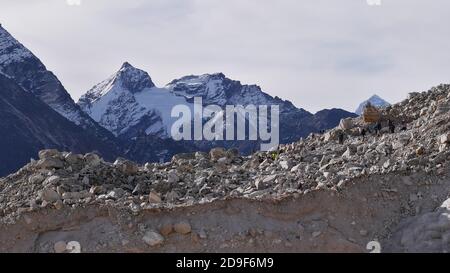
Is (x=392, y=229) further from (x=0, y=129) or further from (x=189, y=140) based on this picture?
(x=189, y=140)

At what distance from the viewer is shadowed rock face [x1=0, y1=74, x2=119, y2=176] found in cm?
12938

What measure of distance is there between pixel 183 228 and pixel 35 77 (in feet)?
585

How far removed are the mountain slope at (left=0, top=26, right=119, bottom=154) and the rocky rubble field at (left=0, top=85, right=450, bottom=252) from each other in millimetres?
162810

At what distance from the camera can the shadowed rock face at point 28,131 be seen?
12938 centimetres

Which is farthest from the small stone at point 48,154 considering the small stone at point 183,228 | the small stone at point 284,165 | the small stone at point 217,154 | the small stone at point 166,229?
the small stone at point 284,165

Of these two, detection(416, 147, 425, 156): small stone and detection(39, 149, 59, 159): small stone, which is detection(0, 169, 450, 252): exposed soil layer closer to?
detection(416, 147, 425, 156): small stone

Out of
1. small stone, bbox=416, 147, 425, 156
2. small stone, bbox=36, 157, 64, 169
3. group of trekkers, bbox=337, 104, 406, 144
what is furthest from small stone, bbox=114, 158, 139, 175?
small stone, bbox=416, 147, 425, 156

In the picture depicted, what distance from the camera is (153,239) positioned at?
13031 mm

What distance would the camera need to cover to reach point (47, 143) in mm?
136375

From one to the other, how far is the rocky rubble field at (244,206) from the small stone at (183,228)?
17 mm

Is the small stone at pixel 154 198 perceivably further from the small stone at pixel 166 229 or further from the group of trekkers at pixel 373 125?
the group of trekkers at pixel 373 125

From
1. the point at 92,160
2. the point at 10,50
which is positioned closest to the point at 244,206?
the point at 92,160

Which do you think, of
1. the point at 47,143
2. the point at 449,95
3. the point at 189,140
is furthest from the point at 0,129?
the point at 449,95

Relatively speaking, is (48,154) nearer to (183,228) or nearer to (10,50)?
(183,228)
